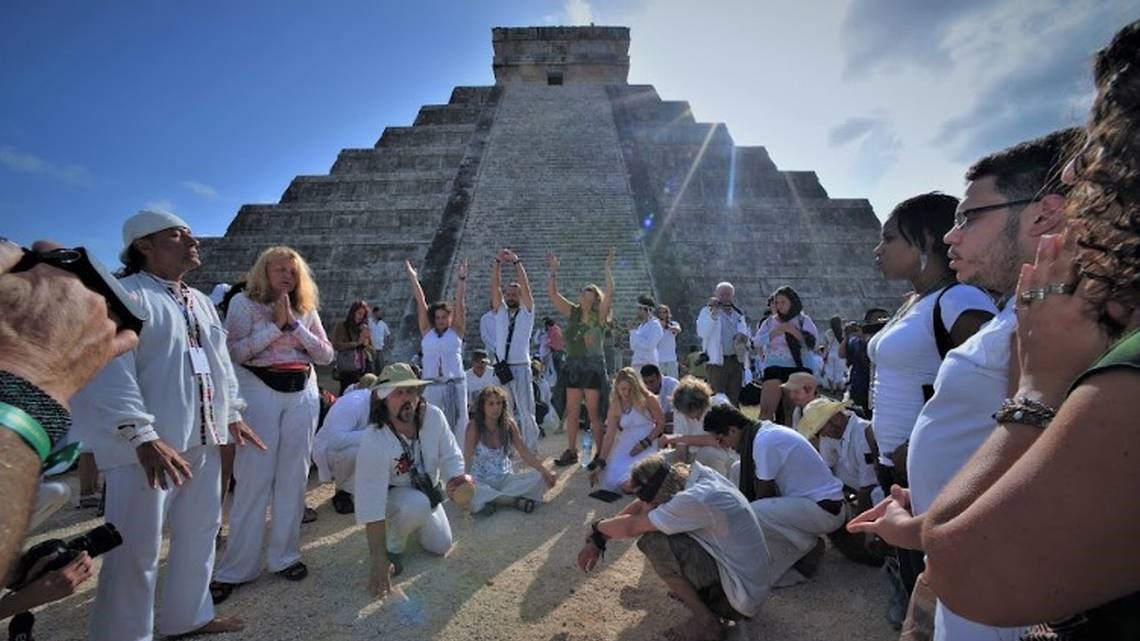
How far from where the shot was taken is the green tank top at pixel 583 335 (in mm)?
6367

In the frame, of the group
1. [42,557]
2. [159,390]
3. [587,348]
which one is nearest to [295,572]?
[159,390]

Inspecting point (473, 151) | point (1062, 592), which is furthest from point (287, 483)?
point (473, 151)

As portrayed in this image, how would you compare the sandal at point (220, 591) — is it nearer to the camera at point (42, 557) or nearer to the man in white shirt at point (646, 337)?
the camera at point (42, 557)

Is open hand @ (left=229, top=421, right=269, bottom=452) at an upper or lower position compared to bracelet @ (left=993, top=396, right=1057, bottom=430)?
lower

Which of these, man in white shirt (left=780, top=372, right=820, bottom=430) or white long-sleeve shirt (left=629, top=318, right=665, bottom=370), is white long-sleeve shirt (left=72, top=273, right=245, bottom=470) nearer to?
man in white shirt (left=780, top=372, right=820, bottom=430)

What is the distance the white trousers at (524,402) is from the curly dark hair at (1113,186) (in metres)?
5.69

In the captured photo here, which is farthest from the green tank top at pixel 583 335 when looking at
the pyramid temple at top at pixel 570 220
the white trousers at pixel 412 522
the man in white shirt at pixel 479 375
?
the pyramid temple at top at pixel 570 220

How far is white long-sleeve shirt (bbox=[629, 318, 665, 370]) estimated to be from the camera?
734 cm

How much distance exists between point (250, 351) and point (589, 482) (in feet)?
11.3

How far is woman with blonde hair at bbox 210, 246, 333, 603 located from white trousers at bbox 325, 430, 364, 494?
971 mm

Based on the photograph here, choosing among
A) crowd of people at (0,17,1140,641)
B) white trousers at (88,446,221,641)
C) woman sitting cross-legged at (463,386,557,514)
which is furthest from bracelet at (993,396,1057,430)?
woman sitting cross-legged at (463,386,557,514)

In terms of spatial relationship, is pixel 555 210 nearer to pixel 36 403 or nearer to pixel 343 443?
pixel 343 443

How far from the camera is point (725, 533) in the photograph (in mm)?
2898

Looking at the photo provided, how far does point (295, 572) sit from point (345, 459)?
1194 millimetres
